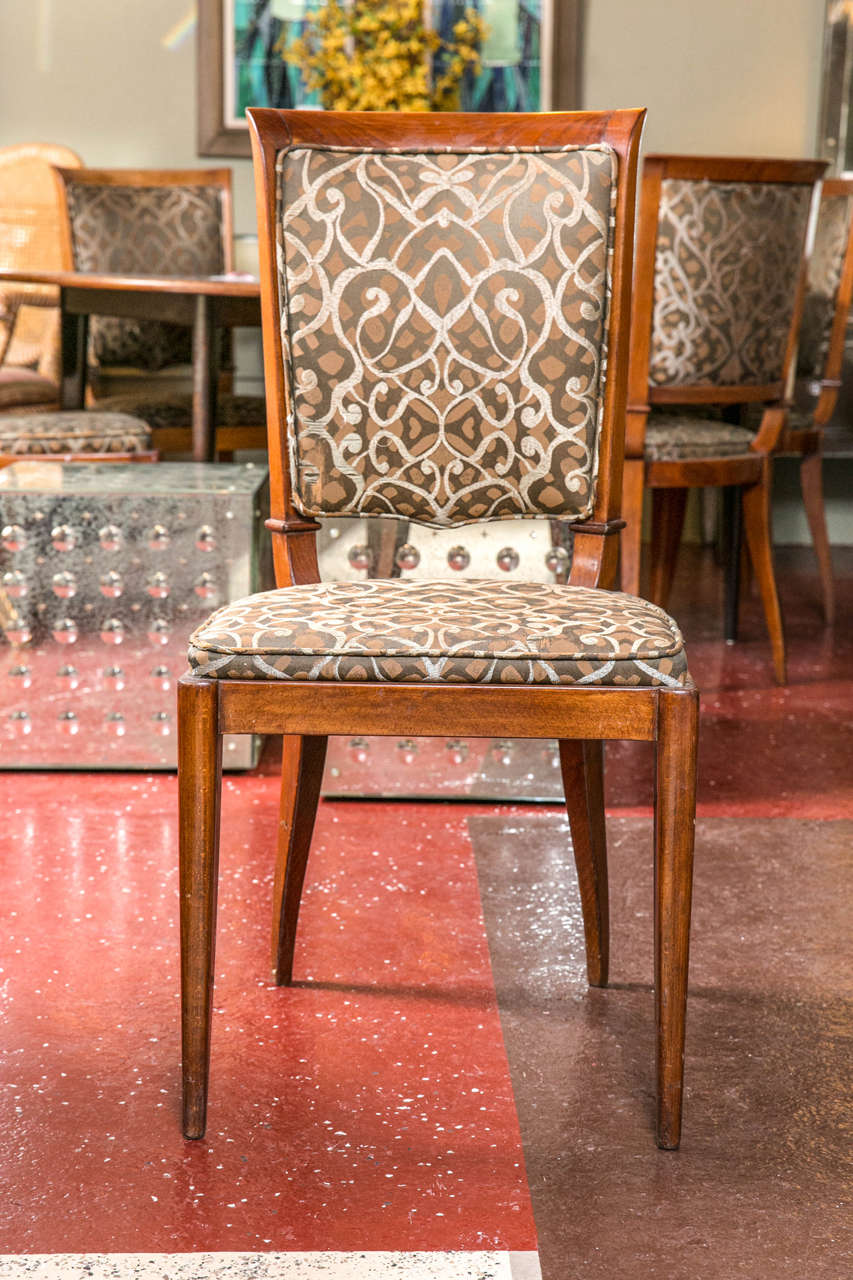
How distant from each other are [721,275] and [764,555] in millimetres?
579

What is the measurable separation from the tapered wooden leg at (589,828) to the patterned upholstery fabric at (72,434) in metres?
1.69

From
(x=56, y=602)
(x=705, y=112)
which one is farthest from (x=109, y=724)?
(x=705, y=112)

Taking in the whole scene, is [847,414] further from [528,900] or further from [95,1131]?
[95,1131]

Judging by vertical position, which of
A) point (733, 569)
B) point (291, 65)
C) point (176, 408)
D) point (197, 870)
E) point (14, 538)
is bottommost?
point (733, 569)

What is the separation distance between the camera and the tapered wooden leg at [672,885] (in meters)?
1.24

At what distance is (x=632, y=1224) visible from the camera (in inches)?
46.5

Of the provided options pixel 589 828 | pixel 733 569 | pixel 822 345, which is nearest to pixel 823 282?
pixel 822 345

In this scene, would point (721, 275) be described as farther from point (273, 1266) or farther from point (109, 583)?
point (273, 1266)

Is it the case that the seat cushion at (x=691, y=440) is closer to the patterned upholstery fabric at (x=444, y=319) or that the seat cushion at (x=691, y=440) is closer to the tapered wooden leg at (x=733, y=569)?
the tapered wooden leg at (x=733, y=569)

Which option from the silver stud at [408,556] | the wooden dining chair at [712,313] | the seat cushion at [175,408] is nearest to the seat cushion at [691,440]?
the wooden dining chair at [712,313]

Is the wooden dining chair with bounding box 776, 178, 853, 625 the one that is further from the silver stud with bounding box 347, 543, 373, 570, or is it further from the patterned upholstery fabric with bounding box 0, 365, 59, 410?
the patterned upholstery fabric with bounding box 0, 365, 59, 410

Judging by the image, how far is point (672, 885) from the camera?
4.16 ft

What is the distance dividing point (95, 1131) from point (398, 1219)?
0.31m

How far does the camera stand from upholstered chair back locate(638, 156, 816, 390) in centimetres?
270
